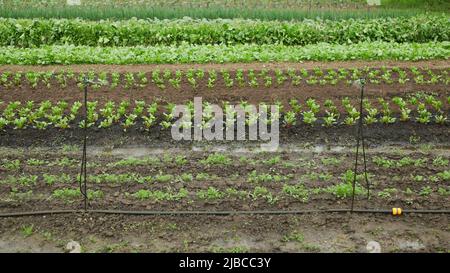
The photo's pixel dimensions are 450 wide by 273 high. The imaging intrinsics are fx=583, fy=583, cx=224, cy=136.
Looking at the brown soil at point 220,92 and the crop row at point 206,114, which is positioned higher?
the brown soil at point 220,92

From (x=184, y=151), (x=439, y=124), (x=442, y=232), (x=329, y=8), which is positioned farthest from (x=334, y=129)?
(x=329, y=8)

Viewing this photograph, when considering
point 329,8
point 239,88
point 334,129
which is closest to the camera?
point 334,129

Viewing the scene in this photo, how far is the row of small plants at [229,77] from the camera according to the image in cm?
1065

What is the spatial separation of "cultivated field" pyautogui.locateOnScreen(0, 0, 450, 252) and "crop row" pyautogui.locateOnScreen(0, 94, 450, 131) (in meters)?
0.03

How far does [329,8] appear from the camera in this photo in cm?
1789

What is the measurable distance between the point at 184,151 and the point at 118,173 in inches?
47.5

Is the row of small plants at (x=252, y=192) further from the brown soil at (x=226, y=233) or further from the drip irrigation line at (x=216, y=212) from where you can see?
the brown soil at (x=226, y=233)

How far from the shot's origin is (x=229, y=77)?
11.0 meters

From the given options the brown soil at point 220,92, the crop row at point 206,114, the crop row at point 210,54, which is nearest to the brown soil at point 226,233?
the crop row at point 206,114

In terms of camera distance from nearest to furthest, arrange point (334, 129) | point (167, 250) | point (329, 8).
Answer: point (167, 250) < point (334, 129) < point (329, 8)

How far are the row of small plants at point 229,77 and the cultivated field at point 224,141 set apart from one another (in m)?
0.04

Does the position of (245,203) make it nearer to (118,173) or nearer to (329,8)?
(118,173)

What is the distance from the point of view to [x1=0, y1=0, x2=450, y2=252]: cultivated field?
6.66m

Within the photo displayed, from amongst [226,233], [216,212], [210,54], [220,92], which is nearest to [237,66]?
[210,54]
